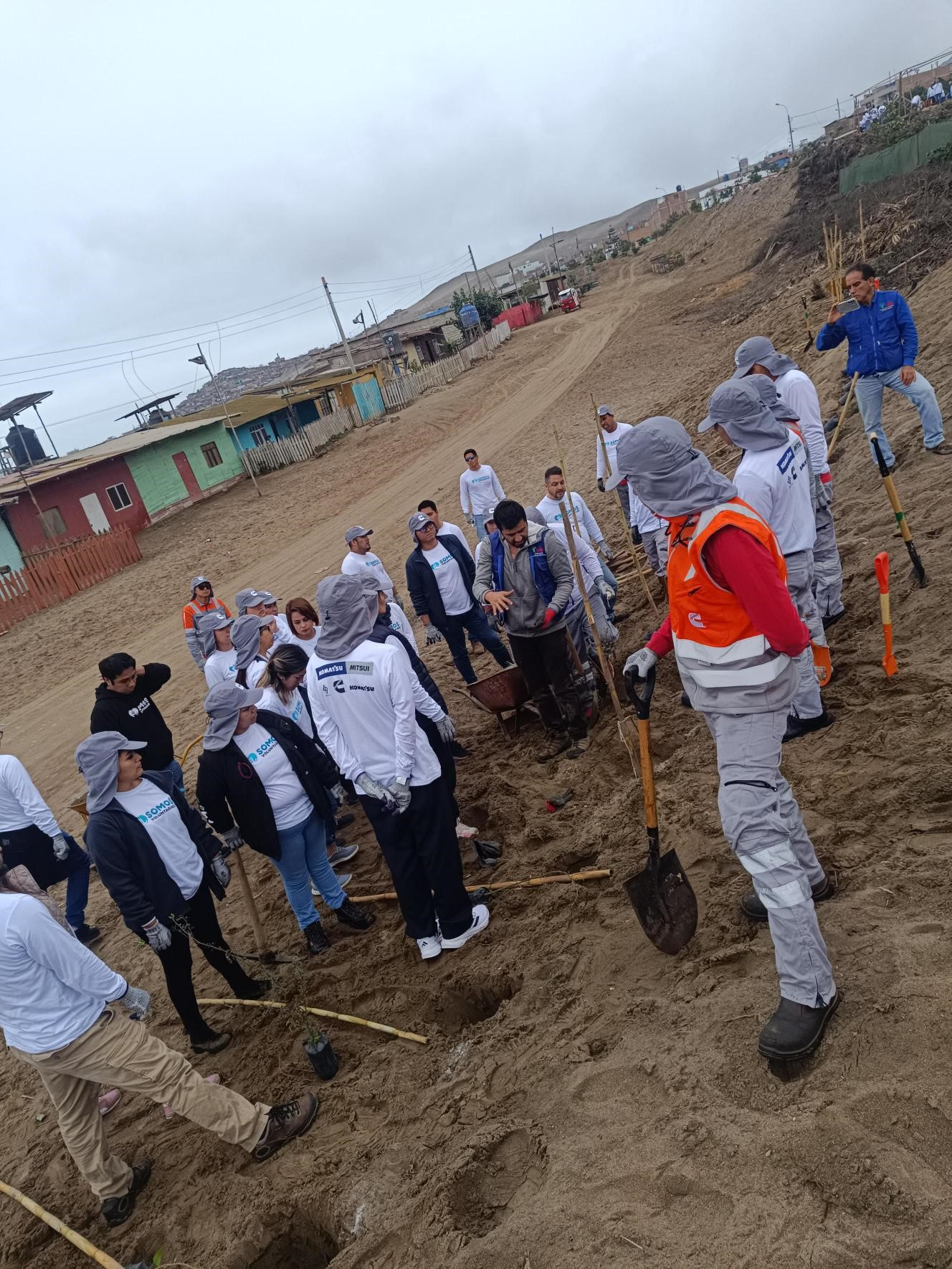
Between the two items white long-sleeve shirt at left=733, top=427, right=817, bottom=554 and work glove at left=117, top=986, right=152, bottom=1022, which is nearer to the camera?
work glove at left=117, top=986, right=152, bottom=1022

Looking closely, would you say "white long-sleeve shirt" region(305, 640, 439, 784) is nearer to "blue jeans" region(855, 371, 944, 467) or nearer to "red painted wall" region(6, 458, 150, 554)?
"blue jeans" region(855, 371, 944, 467)

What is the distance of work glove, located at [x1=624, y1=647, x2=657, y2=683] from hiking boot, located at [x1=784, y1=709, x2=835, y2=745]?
6.16 ft

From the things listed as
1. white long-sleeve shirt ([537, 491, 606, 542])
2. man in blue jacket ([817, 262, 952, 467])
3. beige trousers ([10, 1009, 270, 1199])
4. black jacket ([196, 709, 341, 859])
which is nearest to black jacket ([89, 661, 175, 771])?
black jacket ([196, 709, 341, 859])

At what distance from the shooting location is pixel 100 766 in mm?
3885

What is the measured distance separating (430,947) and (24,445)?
38.5 meters

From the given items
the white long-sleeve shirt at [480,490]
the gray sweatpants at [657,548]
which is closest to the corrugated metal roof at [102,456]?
the white long-sleeve shirt at [480,490]

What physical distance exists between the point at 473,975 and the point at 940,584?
4.22 metres

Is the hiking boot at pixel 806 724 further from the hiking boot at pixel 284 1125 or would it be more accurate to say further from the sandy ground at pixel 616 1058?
the hiking boot at pixel 284 1125

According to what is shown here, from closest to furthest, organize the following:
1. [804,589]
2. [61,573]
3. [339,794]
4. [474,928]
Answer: [804,589]
[474,928]
[339,794]
[61,573]

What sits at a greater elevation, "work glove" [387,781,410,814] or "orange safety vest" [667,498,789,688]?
"orange safety vest" [667,498,789,688]

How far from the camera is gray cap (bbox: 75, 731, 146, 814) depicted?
152 inches

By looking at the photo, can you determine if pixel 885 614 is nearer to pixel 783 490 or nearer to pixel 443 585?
pixel 783 490

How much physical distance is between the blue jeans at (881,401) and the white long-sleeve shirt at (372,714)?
5326 millimetres

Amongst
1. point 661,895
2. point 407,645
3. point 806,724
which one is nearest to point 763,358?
point 806,724
